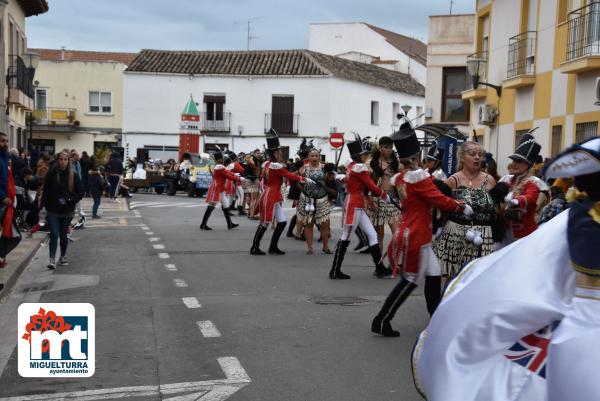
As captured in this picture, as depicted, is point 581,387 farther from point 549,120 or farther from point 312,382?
point 549,120

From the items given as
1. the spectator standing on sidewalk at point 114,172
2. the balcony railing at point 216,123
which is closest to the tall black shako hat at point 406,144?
the spectator standing on sidewalk at point 114,172

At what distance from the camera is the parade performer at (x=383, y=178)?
11.2 m

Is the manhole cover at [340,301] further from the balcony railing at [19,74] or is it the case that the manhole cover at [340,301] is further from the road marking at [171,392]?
the balcony railing at [19,74]

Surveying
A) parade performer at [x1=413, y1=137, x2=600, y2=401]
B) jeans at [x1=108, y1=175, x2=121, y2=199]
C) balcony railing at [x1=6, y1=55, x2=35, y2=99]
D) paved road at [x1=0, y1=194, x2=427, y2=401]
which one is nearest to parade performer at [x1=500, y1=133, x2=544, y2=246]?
paved road at [x1=0, y1=194, x2=427, y2=401]

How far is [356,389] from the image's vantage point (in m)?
5.98

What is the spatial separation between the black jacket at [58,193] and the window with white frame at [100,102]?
46.0 meters

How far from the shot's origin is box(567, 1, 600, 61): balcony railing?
15.7 metres

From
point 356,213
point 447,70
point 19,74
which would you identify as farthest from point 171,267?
point 447,70

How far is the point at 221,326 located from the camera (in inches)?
321

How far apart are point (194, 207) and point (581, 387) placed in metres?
24.6

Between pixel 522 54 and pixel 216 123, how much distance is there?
32745mm

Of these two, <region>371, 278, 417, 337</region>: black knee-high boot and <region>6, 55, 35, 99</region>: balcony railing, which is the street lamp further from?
<region>6, 55, 35, 99</region>: balcony railing
